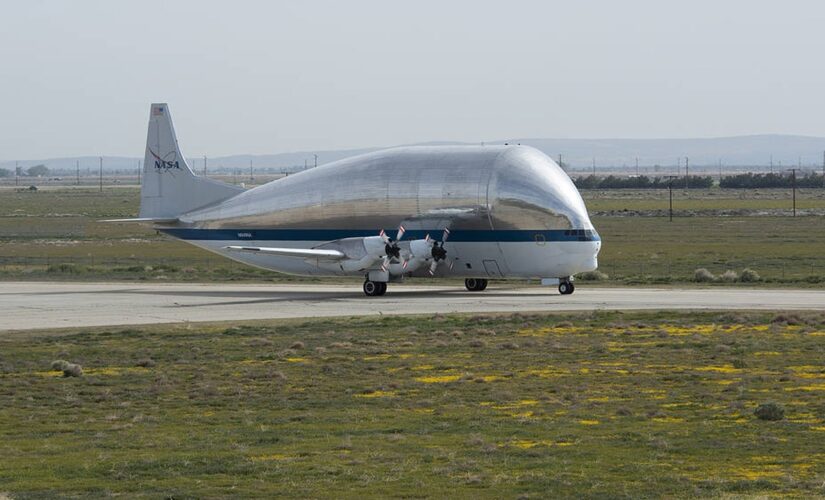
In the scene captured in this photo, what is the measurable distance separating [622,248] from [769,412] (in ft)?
230

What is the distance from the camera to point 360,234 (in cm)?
5972

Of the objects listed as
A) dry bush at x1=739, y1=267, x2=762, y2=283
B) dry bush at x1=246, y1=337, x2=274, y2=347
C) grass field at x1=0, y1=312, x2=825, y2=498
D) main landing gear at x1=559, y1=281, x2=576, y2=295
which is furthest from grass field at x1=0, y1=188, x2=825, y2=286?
dry bush at x1=246, y1=337, x2=274, y2=347

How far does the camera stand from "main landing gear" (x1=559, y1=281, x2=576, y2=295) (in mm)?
58281

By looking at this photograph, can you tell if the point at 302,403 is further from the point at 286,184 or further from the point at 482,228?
the point at 286,184

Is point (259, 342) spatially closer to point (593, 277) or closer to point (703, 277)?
point (593, 277)

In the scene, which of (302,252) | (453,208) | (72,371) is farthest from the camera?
(302,252)

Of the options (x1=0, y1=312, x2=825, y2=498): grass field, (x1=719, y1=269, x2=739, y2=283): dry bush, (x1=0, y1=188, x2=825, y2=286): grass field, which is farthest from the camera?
(x1=0, y1=188, x2=825, y2=286): grass field

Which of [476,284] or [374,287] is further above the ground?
[374,287]

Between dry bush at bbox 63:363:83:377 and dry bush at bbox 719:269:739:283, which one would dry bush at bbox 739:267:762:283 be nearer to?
dry bush at bbox 719:269:739:283

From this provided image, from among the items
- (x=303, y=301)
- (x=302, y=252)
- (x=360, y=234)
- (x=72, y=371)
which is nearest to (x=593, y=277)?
(x=360, y=234)

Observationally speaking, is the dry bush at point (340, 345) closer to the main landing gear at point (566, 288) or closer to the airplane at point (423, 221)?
the airplane at point (423, 221)

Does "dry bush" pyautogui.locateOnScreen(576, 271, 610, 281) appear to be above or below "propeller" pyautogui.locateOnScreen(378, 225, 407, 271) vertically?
below

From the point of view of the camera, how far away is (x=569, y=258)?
186 ft

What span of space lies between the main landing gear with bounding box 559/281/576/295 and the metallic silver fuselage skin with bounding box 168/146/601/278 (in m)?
0.88
